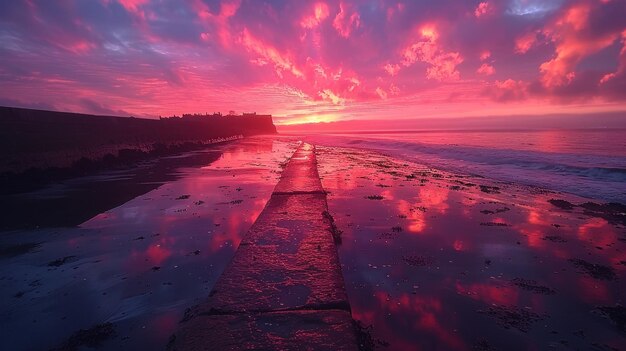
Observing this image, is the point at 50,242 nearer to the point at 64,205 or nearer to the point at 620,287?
the point at 64,205

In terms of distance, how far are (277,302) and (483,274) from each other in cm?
301

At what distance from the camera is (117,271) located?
438cm

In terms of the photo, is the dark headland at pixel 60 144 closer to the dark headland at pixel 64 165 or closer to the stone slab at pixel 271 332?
the dark headland at pixel 64 165

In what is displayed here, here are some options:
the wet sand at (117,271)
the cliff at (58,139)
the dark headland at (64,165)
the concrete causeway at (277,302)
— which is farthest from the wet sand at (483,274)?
the cliff at (58,139)

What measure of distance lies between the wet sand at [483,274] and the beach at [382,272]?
2cm

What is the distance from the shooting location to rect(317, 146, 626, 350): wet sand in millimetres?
3127

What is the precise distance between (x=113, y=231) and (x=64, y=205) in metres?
3.30

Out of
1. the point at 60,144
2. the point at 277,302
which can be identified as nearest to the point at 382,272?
the point at 277,302

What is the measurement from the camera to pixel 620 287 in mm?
4125

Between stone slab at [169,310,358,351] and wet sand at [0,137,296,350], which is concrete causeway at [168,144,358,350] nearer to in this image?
stone slab at [169,310,358,351]

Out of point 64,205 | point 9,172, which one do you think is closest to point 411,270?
point 64,205

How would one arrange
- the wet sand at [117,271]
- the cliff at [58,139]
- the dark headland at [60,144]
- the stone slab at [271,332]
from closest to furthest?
the stone slab at [271,332] < the wet sand at [117,271] < the dark headland at [60,144] < the cliff at [58,139]

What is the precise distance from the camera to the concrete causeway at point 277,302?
2.57m

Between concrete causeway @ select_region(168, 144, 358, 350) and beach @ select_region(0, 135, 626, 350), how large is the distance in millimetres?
401
